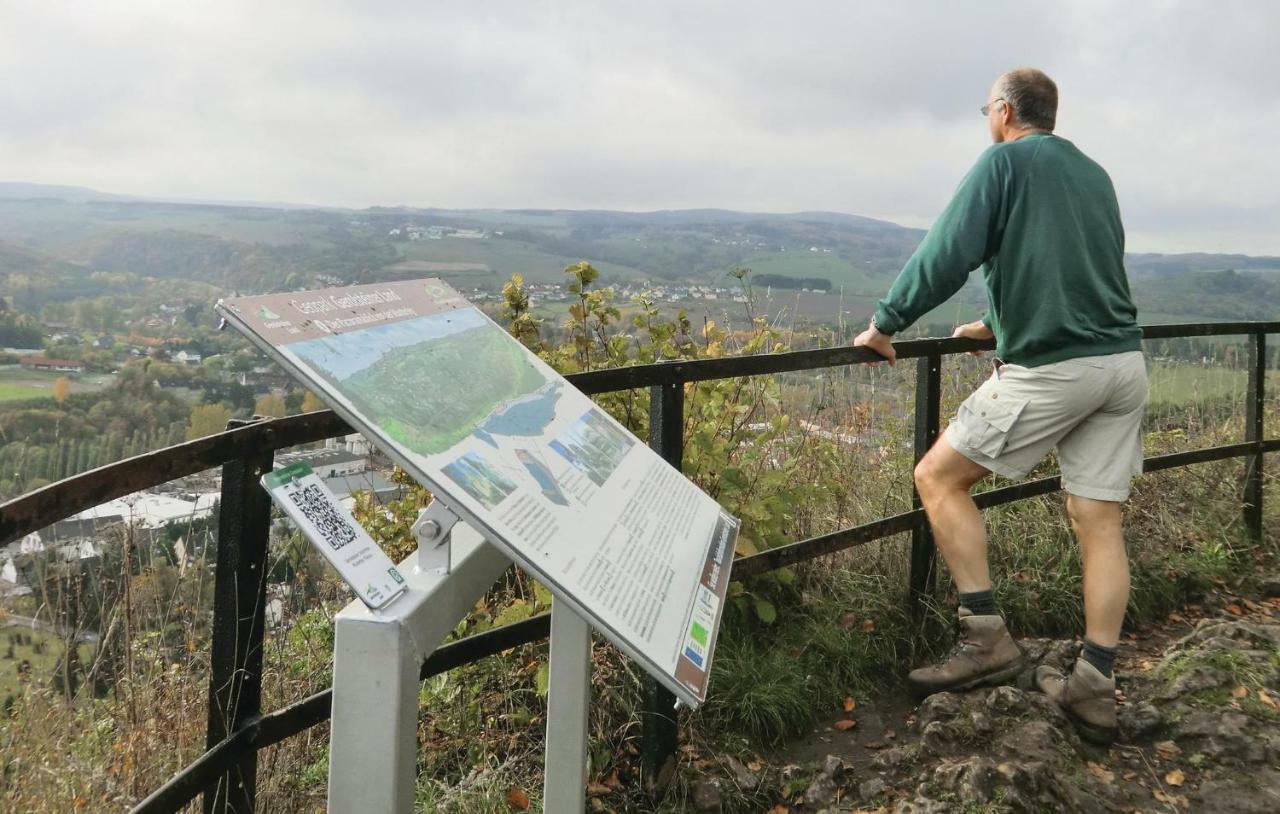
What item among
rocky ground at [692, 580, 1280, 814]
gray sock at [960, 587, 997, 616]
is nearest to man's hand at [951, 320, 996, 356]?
gray sock at [960, 587, 997, 616]

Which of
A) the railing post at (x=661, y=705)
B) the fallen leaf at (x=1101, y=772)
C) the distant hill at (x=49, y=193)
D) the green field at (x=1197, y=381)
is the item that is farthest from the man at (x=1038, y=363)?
the distant hill at (x=49, y=193)

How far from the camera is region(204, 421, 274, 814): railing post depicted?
2.06 meters

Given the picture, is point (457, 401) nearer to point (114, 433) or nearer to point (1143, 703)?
point (1143, 703)

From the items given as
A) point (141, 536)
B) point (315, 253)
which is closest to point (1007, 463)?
point (141, 536)

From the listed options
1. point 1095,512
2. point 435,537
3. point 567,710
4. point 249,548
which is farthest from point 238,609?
point 1095,512

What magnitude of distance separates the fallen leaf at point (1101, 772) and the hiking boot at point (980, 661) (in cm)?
40

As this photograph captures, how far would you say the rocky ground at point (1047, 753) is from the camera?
9.49 feet

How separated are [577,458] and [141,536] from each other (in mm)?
1556

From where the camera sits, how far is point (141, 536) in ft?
9.50

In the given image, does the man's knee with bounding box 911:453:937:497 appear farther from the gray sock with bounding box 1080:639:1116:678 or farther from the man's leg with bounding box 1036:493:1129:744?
the gray sock with bounding box 1080:639:1116:678

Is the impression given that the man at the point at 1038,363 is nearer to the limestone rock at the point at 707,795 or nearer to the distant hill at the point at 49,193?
the limestone rock at the point at 707,795

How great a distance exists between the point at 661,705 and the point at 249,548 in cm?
152

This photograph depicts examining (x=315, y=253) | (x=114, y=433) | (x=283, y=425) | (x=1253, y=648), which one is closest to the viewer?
(x=283, y=425)

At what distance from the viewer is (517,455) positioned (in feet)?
6.16
